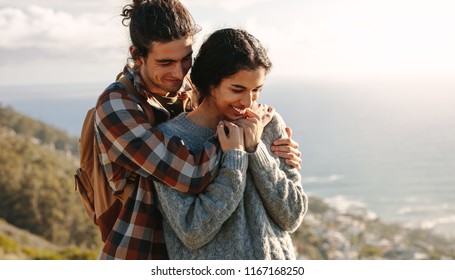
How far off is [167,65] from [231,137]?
0.46 metres

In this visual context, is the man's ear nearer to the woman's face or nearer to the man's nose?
the man's nose

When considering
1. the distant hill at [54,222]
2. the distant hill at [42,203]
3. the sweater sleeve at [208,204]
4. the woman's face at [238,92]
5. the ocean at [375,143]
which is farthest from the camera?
the ocean at [375,143]

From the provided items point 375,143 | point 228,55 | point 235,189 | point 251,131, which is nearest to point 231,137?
point 251,131

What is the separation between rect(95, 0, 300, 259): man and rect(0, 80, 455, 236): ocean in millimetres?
54965

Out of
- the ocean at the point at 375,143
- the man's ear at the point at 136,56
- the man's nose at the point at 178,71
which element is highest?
the ocean at the point at 375,143

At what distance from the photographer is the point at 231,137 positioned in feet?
8.09

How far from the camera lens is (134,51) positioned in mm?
2729

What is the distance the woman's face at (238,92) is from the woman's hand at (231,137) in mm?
81

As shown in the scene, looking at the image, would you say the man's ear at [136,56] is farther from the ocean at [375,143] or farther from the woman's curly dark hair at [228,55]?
the ocean at [375,143]

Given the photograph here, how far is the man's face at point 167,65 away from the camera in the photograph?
2.62m

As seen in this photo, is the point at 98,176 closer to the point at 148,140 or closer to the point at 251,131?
the point at 148,140

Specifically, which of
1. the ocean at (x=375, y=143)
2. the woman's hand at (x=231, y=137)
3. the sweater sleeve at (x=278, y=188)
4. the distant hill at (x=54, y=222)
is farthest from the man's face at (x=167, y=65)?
the ocean at (x=375, y=143)

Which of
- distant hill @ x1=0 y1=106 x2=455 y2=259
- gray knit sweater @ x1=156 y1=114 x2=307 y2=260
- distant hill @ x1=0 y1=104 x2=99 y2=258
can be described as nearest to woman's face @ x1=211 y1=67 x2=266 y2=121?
gray knit sweater @ x1=156 y1=114 x2=307 y2=260

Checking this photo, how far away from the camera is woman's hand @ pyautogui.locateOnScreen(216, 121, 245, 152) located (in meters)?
2.45
